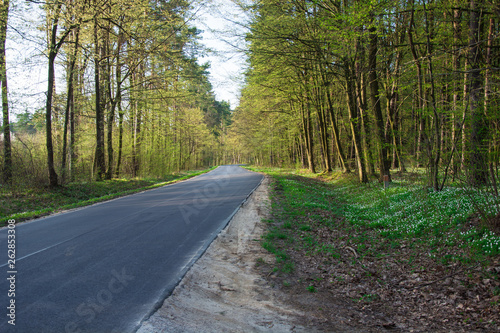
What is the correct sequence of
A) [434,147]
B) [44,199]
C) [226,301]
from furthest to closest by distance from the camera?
[44,199], [434,147], [226,301]

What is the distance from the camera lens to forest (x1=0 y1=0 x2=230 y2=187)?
46.3 ft

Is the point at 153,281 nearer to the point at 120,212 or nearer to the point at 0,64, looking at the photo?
the point at 120,212

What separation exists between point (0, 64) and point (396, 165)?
26.0 m

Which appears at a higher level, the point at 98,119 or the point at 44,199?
the point at 98,119

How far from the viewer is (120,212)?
10234mm

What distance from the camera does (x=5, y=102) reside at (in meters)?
14.4

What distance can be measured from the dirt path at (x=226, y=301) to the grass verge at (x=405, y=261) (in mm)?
478

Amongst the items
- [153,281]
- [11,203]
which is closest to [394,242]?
[153,281]

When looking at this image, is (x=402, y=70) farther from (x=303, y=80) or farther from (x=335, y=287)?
(x=303, y=80)

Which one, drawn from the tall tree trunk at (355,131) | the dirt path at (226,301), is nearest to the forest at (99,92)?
the tall tree trunk at (355,131)

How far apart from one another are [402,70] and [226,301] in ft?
37.4

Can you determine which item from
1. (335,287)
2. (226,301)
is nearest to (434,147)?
(335,287)

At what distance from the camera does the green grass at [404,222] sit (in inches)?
210

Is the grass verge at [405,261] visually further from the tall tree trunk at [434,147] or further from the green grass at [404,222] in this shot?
the tall tree trunk at [434,147]
